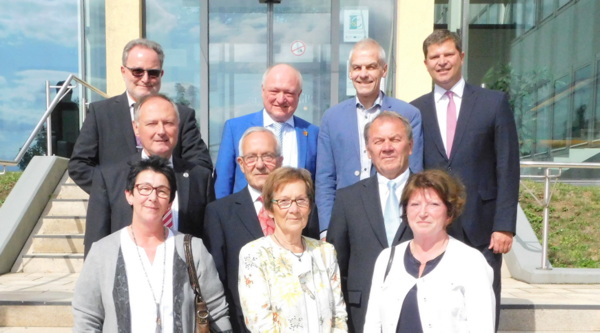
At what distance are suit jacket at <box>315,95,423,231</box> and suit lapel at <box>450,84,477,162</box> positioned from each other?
0.67 feet

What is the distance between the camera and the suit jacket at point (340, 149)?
3.29 meters

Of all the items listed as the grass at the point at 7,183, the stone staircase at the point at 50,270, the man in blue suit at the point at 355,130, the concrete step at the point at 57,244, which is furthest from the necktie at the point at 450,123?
the grass at the point at 7,183

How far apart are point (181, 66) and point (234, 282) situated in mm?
7867

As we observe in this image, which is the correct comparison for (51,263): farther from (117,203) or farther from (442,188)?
(442,188)

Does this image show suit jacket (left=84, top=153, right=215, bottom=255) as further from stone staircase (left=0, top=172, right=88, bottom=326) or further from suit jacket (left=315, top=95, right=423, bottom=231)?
stone staircase (left=0, top=172, right=88, bottom=326)

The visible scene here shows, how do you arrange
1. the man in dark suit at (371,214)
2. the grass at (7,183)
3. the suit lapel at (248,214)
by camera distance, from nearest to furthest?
the man in dark suit at (371,214), the suit lapel at (248,214), the grass at (7,183)

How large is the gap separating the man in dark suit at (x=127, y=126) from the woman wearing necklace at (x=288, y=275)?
854 millimetres

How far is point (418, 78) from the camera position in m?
9.55

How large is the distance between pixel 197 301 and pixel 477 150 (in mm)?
1770

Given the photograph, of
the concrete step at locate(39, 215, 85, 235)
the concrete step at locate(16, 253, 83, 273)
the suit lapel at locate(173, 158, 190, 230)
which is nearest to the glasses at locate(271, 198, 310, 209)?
the suit lapel at locate(173, 158, 190, 230)

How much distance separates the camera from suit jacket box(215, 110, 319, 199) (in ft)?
11.4

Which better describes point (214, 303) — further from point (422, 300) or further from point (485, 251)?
point (485, 251)

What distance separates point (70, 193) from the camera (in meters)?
7.44

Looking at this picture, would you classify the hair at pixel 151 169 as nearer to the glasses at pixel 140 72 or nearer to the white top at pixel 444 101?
the glasses at pixel 140 72
